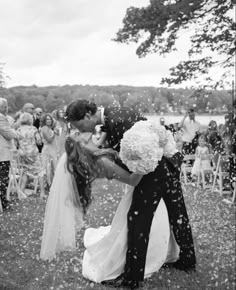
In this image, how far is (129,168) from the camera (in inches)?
154

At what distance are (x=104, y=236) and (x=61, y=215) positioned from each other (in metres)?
0.57

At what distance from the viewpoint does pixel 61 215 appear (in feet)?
14.7

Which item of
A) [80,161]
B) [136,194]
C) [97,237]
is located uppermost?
[80,161]

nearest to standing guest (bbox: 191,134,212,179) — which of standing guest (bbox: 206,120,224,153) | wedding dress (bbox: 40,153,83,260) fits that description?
standing guest (bbox: 206,120,224,153)

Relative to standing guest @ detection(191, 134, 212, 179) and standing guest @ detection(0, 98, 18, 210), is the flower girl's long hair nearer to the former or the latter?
standing guest @ detection(0, 98, 18, 210)

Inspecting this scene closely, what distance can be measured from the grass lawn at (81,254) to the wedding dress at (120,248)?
0.45 ft

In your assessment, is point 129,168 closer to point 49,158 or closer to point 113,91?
point 113,91

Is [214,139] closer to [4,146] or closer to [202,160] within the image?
[202,160]

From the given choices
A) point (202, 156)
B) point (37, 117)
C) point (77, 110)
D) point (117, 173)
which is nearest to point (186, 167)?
point (202, 156)

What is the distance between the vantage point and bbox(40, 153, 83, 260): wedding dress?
427 centimetres

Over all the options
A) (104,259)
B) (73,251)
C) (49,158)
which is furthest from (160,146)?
(49,158)

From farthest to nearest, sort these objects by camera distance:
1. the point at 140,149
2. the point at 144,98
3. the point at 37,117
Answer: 1. the point at 37,117
2. the point at 144,98
3. the point at 140,149

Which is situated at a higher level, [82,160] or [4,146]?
[82,160]

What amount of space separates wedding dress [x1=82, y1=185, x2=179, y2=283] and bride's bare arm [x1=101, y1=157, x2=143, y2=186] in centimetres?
37
